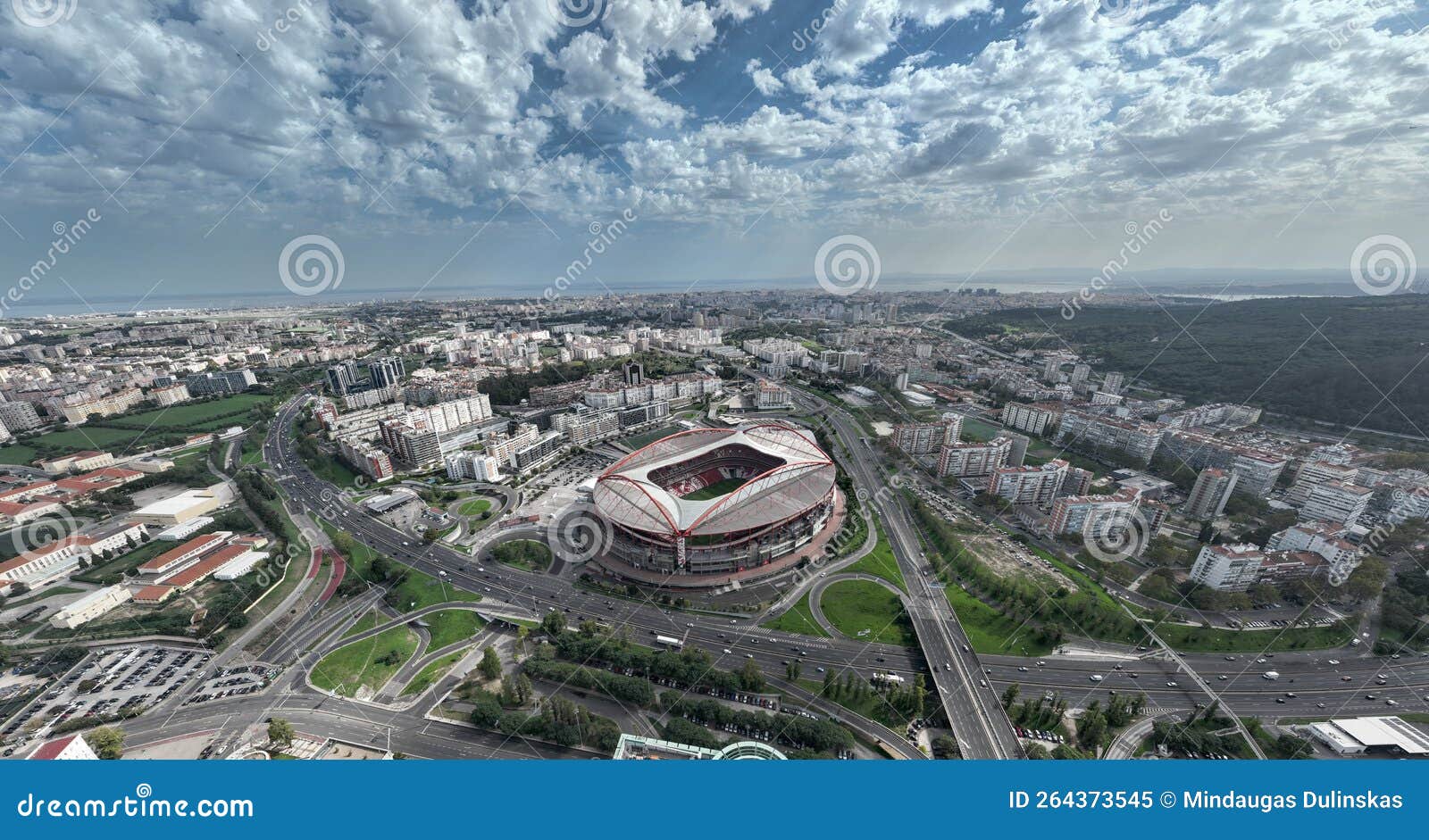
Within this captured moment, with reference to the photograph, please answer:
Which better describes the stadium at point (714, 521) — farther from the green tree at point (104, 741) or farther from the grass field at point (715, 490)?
the green tree at point (104, 741)

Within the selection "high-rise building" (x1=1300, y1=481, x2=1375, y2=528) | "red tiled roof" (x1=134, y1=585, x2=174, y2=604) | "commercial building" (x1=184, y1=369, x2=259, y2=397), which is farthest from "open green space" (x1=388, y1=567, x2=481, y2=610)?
"commercial building" (x1=184, y1=369, x2=259, y2=397)

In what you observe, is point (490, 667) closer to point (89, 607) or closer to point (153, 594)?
point (153, 594)

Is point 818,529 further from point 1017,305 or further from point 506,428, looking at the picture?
point 1017,305

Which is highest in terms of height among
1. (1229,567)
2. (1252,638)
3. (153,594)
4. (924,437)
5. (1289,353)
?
(1289,353)

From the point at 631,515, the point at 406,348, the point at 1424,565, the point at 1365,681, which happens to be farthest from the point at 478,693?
the point at 406,348

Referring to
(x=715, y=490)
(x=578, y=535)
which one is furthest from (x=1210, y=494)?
(x=578, y=535)

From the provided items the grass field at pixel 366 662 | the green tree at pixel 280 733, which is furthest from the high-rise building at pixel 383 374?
the green tree at pixel 280 733
